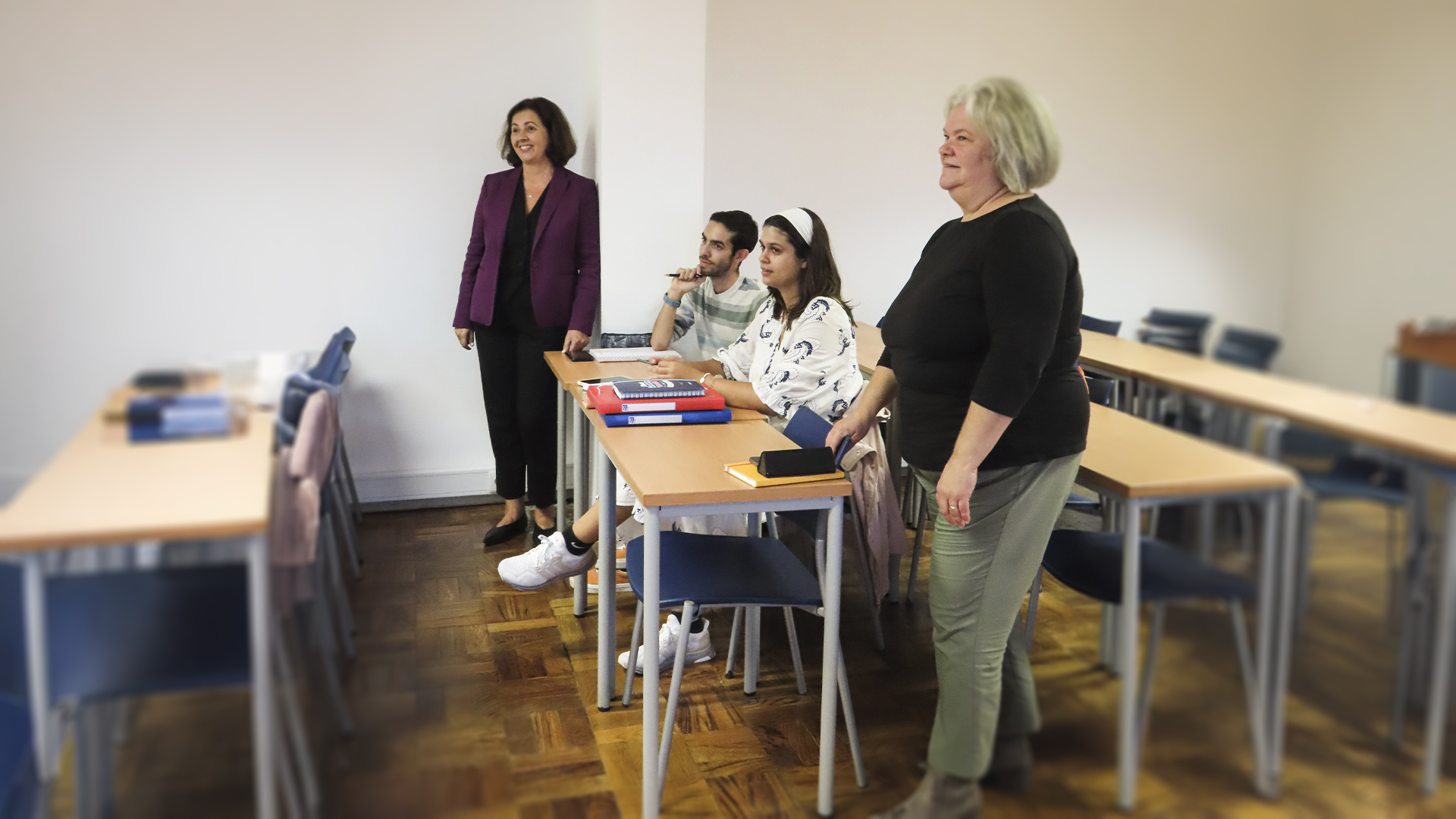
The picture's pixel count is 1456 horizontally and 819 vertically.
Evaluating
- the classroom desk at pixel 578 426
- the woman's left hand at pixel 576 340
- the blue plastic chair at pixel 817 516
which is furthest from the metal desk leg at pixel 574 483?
the blue plastic chair at pixel 817 516

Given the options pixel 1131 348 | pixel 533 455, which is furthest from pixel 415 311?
pixel 533 455

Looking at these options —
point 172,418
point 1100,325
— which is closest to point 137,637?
point 172,418

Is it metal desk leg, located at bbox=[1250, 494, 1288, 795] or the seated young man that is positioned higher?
the seated young man

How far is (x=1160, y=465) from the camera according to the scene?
1.70m

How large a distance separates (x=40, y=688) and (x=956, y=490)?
1.38m

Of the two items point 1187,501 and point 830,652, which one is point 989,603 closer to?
point 830,652

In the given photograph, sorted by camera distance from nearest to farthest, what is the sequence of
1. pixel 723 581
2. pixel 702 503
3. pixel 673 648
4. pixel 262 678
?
1. pixel 262 678
2. pixel 702 503
3. pixel 723 581
4. pixel 673 648

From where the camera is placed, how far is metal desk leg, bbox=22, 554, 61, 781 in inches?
45.3

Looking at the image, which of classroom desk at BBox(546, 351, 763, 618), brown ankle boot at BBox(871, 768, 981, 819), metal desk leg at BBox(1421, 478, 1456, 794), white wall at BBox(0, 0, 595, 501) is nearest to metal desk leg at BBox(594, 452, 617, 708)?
classroom desk at BBox(546, 351, 763, 618)

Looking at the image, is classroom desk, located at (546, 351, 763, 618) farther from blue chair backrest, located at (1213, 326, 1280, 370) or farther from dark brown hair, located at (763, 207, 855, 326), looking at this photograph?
blue chair backrest, located at (1213, 326, 1280, 370)

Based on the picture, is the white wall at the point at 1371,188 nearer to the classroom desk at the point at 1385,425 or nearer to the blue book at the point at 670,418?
the classroom desk at the point at 1385,425

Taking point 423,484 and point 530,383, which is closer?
point 423,484

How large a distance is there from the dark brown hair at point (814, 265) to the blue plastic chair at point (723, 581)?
680mm

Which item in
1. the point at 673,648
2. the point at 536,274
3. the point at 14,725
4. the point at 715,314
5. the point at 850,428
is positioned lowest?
the point at 673,648
